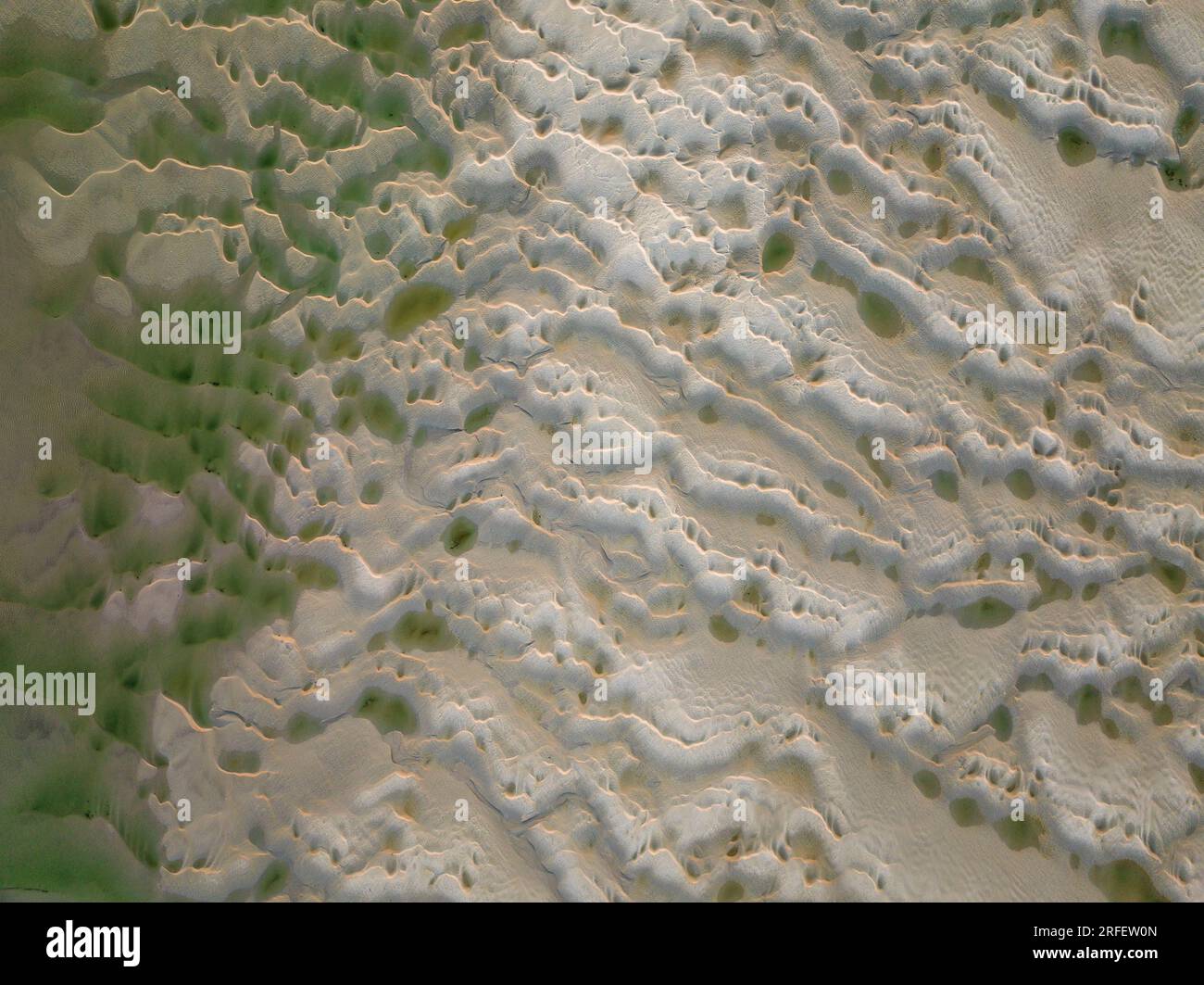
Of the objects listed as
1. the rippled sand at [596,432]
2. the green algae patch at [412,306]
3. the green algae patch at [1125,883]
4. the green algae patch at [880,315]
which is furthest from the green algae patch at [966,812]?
the green algae patch at [412,306]

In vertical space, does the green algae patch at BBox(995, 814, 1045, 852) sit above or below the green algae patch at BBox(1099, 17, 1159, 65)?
below

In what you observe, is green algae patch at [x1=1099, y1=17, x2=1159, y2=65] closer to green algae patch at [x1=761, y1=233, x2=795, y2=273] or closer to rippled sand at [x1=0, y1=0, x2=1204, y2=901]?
rippled sand at [x1=0, y1=0, x2=1204, y2=901]

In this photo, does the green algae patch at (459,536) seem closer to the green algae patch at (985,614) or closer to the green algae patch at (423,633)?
the green algae patch at (423,633)

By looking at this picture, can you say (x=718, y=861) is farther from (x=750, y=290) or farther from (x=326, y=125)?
(x=326, y=125)

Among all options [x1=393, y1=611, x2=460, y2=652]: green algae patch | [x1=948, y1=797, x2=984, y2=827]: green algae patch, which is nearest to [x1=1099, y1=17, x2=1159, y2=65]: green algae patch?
[x1=948, y1=797, x2=984, y2=827]: green algae patch

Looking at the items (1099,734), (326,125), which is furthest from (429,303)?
(1099,734)

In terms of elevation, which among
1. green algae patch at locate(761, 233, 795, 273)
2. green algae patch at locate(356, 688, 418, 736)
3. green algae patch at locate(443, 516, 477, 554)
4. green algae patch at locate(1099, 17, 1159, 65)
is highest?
green algae patch at locate(1099, 17, 1159, 65)

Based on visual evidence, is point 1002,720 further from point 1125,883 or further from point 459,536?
point 459,536

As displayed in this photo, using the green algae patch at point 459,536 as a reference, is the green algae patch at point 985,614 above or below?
below
